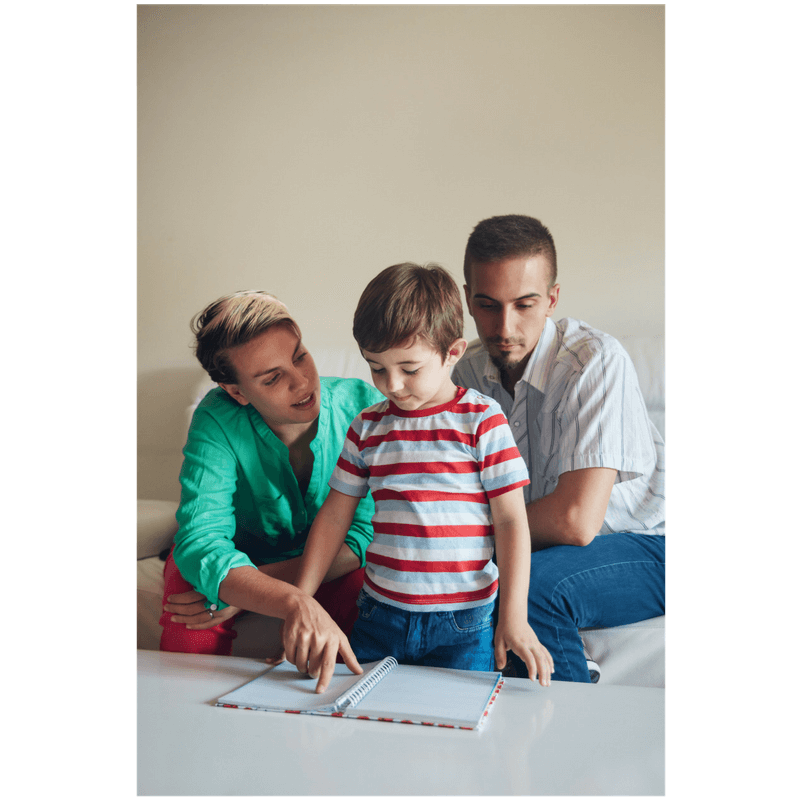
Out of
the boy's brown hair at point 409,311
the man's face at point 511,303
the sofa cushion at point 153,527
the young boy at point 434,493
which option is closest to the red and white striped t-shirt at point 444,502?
the young boy at point 434,493

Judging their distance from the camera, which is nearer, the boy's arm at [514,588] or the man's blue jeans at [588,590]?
the boy's arm at [514,588]

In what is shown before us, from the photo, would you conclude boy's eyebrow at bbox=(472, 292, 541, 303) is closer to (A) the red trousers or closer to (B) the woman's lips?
(B) the woman's lips

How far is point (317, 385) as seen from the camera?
1.16m

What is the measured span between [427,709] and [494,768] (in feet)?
0.37

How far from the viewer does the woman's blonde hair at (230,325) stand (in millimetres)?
1123

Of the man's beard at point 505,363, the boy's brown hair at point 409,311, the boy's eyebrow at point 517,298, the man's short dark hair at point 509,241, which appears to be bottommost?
the man's beard at point 505,363

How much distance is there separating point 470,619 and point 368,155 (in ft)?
2.70

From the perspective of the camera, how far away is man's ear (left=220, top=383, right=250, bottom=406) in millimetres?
1152

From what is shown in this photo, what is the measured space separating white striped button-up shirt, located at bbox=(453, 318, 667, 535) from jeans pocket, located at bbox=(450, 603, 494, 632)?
11.0 inches

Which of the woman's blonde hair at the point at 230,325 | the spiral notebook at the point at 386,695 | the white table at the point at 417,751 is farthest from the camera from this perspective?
the woman's blonde hair at the point at 230,325

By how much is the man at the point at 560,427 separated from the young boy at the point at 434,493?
0.17m

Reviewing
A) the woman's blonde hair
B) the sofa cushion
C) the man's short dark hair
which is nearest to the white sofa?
the sofa cushion

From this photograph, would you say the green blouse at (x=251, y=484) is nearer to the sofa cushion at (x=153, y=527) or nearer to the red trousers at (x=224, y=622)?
the red trousers at (x=224, y=622)
